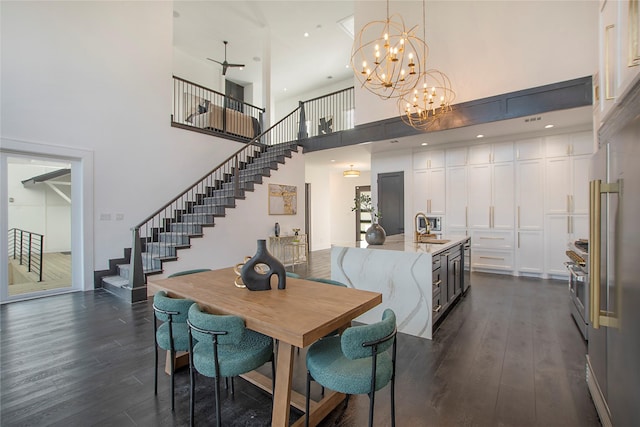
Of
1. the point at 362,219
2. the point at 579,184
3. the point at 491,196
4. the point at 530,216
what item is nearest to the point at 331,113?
the point at 362,219

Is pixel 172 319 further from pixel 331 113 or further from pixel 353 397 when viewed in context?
pixel 331 113

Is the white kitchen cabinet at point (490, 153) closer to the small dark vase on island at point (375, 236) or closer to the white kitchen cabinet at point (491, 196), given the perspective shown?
the white kitchen cabinet at point (491, 196)

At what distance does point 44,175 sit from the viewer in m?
4.80

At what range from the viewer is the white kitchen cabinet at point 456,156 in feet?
20.6

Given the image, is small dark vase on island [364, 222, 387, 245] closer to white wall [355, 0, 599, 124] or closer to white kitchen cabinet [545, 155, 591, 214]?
white wall [355, 0, 599, 124]

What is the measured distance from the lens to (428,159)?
677 centimetres

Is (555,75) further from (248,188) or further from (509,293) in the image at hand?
(248,188)

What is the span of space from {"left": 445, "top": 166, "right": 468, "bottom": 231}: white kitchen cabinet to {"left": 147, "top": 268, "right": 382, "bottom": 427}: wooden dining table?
521 centimetres

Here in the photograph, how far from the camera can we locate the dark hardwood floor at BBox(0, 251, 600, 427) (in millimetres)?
1814

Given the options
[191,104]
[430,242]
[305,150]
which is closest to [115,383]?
[430,242]

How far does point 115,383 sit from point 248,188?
463 cm

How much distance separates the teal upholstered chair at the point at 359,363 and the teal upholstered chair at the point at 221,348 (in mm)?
336

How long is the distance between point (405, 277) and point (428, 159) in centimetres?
450

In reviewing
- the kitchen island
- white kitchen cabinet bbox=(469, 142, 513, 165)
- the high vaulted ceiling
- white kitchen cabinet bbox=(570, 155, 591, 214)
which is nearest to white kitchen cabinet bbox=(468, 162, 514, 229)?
white kitchen cabinet bbox=(469, 142, 513, 165)
